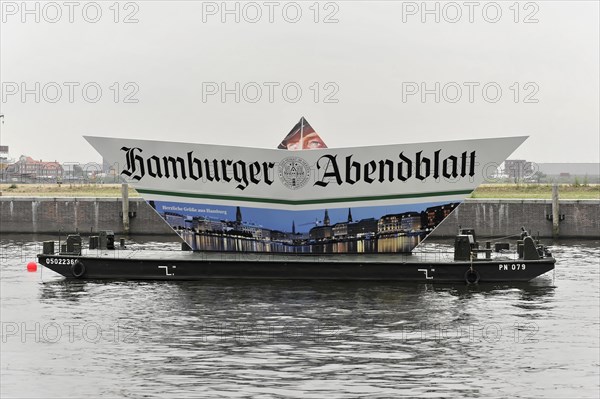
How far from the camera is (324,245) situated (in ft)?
145

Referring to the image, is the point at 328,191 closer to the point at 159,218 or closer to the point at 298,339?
the point at 298,339

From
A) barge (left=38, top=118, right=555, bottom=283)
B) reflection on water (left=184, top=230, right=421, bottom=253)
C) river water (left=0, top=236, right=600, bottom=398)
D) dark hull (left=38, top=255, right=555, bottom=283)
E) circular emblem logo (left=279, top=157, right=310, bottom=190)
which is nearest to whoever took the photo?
river water (left=0, top=236, right=600, bottom=398)

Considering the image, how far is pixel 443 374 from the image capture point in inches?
1016

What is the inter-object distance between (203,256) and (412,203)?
962 cm

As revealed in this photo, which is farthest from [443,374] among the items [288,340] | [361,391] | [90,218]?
[90,218]

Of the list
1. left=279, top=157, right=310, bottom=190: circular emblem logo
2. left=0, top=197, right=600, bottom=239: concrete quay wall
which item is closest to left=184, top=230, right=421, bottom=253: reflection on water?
left=279, top=157, right=310, bottom=190: circular emblem logo

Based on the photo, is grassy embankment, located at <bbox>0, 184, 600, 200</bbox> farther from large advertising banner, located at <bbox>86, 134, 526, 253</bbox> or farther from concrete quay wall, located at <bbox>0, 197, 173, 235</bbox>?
large advertising banner, located at <bbox>86, 134, 526, 253</bbox>

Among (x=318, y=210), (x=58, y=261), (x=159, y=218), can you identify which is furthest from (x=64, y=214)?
(x=318, y=210)

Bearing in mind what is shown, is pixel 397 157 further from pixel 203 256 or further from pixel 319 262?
pixel 203 256

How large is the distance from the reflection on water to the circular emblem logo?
280 cm

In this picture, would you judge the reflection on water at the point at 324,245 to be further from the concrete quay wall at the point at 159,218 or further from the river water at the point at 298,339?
the concrete quay wall at the point at 159,218

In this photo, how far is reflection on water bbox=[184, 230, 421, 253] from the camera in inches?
1735

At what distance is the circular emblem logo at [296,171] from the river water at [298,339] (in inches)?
175

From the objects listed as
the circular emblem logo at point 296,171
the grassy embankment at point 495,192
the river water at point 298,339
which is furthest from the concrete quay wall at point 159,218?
the circular emblem logo at point 296,171
